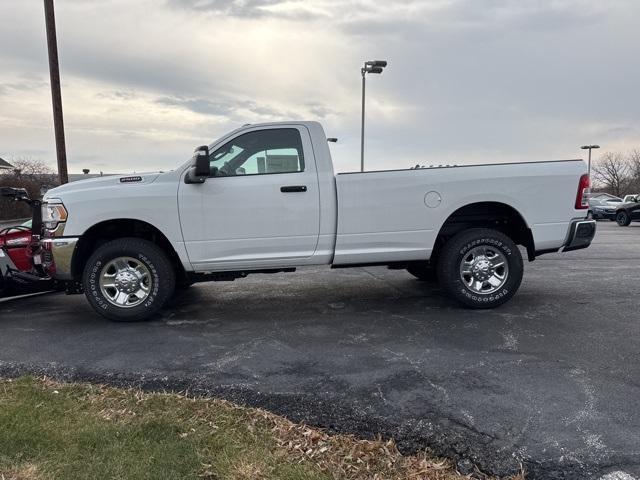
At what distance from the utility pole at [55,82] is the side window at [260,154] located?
7.80m

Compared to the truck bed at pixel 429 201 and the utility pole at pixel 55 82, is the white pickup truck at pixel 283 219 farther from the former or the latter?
the utility pole at pixel 55 82

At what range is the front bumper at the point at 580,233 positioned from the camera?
570 centimetres

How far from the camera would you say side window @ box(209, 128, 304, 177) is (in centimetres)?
542

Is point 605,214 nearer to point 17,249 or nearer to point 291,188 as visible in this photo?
point 291,188

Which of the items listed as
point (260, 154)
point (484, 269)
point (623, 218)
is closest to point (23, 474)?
point (260, 154)

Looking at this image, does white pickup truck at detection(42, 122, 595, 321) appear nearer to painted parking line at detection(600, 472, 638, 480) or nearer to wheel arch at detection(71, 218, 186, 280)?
wheel arch at detection(71, 218, 186, 280)

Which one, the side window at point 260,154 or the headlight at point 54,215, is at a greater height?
the side window at point 260,154

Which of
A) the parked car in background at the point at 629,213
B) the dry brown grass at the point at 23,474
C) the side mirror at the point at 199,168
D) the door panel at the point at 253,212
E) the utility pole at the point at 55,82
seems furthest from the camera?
the parked car in background at the point at 629,213

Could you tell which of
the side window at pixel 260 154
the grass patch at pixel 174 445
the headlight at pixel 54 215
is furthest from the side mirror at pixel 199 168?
the grass patch at pixel 174 445

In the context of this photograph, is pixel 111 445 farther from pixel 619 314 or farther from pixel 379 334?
pixel 619 314

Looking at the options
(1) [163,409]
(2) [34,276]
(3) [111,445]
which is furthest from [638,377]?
(2) [34,276]

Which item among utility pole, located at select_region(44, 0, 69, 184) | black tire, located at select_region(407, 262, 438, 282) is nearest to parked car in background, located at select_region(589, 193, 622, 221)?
black tire, located at select_region(407, 262, 438, 282)

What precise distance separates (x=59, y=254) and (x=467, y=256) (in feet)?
14.2

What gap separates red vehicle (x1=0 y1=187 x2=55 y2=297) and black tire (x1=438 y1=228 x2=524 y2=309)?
457cm
